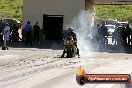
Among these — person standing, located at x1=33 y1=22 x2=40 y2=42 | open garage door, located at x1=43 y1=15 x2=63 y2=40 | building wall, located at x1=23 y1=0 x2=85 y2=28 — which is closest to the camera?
person standing, located at x1=33 y1=22 x2=40 y2=42

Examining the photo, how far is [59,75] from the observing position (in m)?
13.8

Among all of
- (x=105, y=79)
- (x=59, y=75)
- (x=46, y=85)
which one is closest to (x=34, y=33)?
(x=59, y=75)

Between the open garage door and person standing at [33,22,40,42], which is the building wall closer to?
the open garage door

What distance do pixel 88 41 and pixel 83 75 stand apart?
94.3ft

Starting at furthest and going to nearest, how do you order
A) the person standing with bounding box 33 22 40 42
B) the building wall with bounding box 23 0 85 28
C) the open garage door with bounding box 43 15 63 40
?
the open garage door with bounding box 43 15 63 40, the building wall with bounding box 23 0 85 28, the person standing with bounding box 33 22 40 42

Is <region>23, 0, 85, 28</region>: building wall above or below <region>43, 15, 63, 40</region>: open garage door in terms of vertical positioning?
above

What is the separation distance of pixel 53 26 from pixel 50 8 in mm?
2124

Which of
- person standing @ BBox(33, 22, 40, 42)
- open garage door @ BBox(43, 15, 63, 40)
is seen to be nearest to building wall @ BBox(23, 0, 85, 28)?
open garage door @ BBox(43, 15, 63, 40)

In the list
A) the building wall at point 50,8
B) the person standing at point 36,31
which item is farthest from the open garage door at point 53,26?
the person standing at point 36,31

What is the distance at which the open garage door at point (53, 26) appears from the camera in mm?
34544

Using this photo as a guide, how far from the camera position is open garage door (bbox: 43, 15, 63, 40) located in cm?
3454

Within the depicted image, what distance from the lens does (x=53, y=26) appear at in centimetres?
3503

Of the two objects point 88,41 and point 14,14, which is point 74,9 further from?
point 14,14

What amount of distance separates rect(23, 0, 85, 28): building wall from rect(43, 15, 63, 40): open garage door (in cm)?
61
